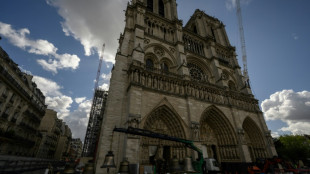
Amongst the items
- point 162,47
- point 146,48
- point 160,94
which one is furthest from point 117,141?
point 162,47

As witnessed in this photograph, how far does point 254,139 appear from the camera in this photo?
17.8m

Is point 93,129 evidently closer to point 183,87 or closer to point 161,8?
point 183,87

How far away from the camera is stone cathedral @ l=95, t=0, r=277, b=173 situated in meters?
11.5

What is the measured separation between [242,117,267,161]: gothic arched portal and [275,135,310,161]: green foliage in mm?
11200

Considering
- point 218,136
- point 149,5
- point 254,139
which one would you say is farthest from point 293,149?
point 149,5

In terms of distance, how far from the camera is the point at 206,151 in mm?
14719

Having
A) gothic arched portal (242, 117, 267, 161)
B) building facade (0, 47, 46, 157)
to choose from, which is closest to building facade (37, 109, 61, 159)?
building facade (0, 47, 46, 157)

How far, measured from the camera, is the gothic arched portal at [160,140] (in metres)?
11.5

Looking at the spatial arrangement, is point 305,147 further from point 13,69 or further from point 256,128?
point 13,69

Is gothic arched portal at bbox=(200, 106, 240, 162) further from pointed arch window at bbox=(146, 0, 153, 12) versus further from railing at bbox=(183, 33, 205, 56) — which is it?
pointed arch window at bbox=(146, 0, 153, 12)

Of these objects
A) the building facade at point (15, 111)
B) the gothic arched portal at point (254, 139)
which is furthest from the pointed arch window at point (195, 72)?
the building facade at point (15, 111)

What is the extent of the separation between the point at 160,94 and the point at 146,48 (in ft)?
21.7

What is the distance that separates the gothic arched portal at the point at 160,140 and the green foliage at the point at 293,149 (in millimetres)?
23054

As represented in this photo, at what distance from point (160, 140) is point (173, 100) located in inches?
151
